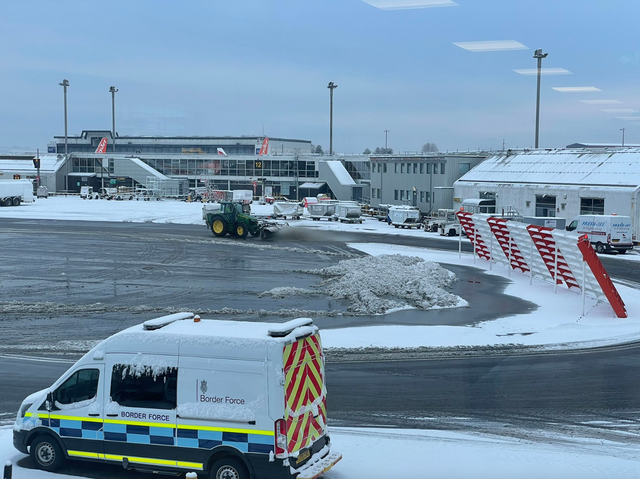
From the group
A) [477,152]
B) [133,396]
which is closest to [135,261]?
[133,396]

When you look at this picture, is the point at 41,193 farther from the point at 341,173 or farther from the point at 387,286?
the point at 387,286

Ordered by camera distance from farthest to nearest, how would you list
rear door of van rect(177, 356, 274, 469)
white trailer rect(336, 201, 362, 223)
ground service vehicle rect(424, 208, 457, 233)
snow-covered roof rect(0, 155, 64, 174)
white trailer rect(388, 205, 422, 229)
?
1. snow-covered roof rect(0, 155, 64, 174)
2. white trailer rect(336, 201, 362, 223)
3. white trailer rect(388, 205, 422, 229)
4. ground service vehicle rect(424, 208, 457, 233)
5. rear door of van rect(177, 356, 274, 469)

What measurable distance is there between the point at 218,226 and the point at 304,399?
124 ft

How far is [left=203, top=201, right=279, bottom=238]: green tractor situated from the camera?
45625mm

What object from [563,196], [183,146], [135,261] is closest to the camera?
[135,261]

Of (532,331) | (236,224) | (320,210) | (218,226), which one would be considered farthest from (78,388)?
(320,210)

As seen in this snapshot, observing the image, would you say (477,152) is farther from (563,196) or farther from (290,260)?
(290,260)

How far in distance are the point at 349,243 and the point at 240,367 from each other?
34.8 m

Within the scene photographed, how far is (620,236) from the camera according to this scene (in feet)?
130

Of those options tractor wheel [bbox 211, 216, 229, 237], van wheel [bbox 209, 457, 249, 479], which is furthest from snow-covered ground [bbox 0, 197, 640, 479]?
tractor wheel [bbox 211, 216, 229, 237]

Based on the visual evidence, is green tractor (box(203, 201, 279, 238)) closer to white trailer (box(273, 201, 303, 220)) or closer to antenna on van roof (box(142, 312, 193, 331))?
white trailer (box(273, 201, 303, 220))

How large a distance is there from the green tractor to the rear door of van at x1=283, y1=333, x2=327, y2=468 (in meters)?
36.4

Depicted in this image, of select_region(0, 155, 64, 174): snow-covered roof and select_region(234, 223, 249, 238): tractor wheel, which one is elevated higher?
select_region(0, 155, 64, 174): snow-covered roof

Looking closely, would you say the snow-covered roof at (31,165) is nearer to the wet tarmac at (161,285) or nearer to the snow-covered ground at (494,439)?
the wet tarmac at (161,285)
